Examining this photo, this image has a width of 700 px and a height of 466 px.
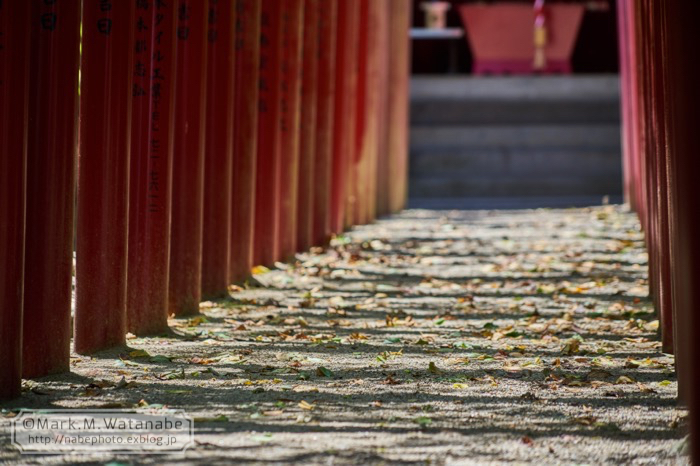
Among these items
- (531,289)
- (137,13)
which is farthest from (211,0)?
(531,289)

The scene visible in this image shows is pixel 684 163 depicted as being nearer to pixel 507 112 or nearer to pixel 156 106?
pixel 156 106

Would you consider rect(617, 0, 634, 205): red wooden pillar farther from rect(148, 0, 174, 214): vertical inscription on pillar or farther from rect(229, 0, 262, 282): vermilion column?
rect(148, 0, 174, 214): vertical inscription on pillar

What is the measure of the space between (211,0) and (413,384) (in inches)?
161

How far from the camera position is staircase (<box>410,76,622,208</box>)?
76.0 feet

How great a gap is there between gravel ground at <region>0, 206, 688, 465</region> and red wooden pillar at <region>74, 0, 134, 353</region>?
8.9 inches

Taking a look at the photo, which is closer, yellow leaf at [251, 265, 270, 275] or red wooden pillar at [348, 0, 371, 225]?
yellow leaf at [251, 265, 270, 275]

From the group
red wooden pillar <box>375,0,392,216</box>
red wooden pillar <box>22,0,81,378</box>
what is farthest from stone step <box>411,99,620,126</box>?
red wooden pillar <box>22,0,81,378</box>

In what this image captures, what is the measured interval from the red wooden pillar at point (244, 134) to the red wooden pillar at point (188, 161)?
4.91 feet

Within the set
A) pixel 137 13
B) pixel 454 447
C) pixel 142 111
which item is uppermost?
pixel 137 13

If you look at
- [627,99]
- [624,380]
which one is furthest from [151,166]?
[627,99]

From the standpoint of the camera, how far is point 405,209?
20656mm

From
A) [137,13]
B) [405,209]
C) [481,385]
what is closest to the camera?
A: [481,385]

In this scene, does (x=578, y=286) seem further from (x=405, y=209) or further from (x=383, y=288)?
(x=405, y=209)

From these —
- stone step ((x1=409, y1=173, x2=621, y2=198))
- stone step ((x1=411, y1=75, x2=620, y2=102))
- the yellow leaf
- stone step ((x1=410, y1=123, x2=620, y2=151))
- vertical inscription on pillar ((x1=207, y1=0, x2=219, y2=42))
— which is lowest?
the yellow leaf
